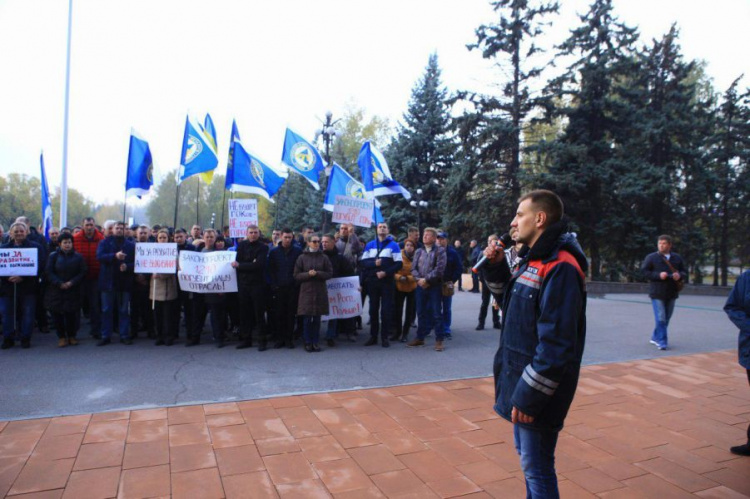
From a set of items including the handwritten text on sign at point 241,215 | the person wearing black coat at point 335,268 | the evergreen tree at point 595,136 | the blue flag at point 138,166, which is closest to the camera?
the person wearing black coat at point 335,268

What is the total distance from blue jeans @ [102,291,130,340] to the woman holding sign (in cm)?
300

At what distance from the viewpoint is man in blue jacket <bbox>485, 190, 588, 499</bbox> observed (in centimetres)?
227

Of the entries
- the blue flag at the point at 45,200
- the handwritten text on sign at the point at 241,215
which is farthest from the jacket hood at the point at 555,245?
the blue flag at the point at 45,200

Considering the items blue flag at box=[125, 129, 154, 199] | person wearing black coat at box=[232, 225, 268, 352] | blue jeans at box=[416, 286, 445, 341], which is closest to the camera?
person wearing black coat at box=[232, 225, 268, 352]

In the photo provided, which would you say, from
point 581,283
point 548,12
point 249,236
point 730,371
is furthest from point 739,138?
point 581,283

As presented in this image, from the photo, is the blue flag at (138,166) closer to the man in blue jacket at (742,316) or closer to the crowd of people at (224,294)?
the crowd of people at (224,294)

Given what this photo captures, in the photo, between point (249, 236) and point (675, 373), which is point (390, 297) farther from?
point (675, 373)

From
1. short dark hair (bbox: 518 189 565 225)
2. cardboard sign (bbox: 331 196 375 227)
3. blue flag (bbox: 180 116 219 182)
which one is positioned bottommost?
short dark hair (bbox: 518 189 565 225)

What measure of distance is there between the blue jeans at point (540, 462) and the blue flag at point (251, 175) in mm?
8042

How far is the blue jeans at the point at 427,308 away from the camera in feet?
27.1

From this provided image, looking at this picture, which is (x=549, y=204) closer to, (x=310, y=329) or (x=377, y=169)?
(x=310, y=329)

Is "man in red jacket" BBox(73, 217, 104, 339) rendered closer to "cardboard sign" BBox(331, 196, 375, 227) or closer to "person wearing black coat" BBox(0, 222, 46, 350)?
"person wearing black coat" BBox(0, 222, 46, 350)

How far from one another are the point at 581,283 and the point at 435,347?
601 centimetres

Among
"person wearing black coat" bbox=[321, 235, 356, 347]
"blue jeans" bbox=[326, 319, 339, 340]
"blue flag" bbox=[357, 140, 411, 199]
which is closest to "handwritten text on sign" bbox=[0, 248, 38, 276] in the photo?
"person wearing black coat" bbox=[321, 235, 356, 347]
